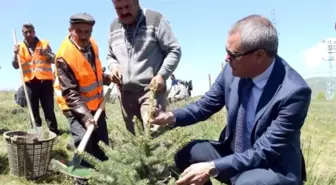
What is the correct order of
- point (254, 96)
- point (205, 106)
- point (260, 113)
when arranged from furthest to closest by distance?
point (205, 106) < point (254, 96) < point (260, 113)

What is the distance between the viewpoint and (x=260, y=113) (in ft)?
8.51

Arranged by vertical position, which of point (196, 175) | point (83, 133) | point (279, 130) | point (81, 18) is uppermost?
point (81, 18)

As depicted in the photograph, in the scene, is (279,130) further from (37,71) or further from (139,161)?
(37,71)

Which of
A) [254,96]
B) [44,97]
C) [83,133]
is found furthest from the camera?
[44,97]

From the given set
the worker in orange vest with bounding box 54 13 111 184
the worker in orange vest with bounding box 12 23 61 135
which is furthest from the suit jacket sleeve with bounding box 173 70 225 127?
the worker in orange vest with bounding box 12 23 61 135

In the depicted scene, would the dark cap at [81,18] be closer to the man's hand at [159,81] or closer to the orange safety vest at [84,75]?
the orange safety vest at [84,75]

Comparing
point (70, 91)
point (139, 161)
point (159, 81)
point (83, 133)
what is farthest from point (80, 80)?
point (139, 161)

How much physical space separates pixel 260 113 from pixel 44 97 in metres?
5.40

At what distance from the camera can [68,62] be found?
13.0 ft

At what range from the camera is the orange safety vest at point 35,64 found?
7.07 metres

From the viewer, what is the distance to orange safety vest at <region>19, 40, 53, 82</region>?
7.07m

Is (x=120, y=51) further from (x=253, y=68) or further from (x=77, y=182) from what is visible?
(x=253, y=68)

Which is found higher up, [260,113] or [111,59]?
[111,59]

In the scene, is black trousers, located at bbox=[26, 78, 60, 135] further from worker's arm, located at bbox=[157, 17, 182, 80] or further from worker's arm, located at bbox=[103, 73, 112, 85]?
worker's arm, located at bbox=[157, 17, 182, 80]
